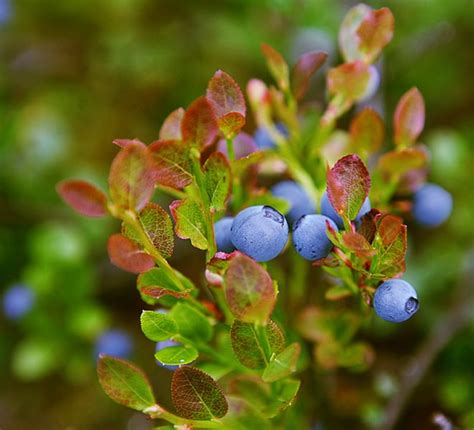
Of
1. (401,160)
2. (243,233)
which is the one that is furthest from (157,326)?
(401,160)

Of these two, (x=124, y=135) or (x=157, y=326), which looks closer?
(x=157, y=326)

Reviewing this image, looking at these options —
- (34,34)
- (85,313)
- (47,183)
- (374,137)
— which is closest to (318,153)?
(374,137)

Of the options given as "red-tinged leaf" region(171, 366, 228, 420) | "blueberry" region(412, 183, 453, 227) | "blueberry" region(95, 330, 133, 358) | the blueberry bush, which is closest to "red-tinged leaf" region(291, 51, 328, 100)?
the blueberry bush

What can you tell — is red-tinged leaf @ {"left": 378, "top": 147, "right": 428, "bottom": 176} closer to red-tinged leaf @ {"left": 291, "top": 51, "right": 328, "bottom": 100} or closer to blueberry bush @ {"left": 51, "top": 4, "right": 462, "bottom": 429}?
blueberry bush @ {"left": 51, "top": 4, "right": 462, "bottom": 429}

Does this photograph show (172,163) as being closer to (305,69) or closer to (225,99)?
(225,99)

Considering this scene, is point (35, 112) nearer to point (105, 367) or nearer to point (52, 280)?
point (52, 280)
